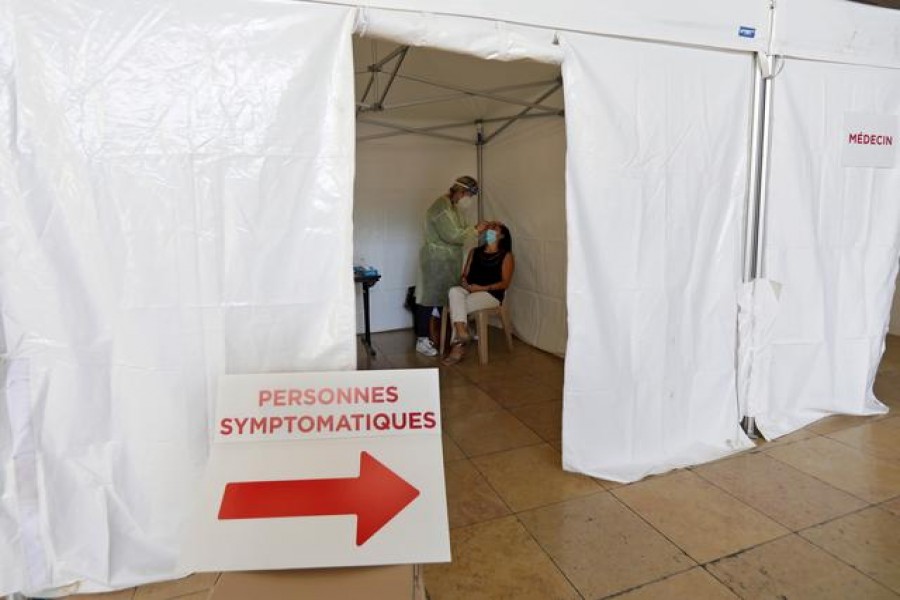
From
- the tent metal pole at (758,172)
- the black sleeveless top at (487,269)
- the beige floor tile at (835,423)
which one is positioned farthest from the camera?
the black sleeveless top at (487,269)

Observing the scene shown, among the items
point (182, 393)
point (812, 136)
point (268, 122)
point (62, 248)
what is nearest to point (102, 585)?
point (182, 393)

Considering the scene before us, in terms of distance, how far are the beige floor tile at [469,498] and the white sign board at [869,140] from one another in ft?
7.35

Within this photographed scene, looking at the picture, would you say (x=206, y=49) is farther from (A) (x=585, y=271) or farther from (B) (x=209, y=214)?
(A) (x=585, y=271)

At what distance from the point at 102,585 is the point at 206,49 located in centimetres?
166

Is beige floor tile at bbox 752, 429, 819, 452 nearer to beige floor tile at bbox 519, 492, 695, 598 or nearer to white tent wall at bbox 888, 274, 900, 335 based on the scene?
beige floor tile at bbox 519, 492, 695, 598

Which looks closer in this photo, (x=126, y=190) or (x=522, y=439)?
(x=126, y=190)

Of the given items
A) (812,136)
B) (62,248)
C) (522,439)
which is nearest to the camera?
(62,248)

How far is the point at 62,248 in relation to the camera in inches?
59.9

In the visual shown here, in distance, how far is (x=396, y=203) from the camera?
15.2 ft

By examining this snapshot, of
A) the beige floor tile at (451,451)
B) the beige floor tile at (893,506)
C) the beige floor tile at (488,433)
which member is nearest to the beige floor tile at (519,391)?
the beige floor tile at (488,433)

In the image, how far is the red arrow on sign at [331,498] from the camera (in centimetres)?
111

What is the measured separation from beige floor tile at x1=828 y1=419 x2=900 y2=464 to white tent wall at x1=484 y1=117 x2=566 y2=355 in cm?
173

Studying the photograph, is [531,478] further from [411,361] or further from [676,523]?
[411,361]

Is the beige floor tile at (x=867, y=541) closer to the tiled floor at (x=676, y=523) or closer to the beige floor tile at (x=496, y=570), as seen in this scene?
the tiled floor at (x=676, y=523)
